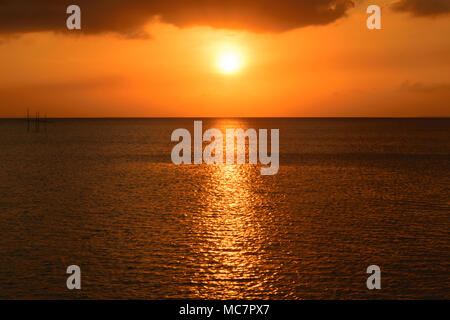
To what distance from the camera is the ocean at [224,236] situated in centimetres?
2661

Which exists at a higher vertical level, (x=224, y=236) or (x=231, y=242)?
(x=224, y=236)

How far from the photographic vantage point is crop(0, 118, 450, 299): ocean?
26609mm

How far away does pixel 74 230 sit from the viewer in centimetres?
3828

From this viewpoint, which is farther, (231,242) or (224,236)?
(224,236)

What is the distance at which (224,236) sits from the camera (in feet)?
120
